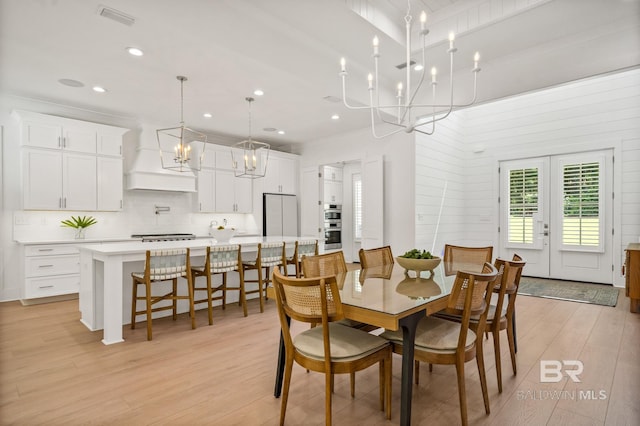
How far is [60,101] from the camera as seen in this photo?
5.05m

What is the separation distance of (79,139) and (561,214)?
26.3 feet

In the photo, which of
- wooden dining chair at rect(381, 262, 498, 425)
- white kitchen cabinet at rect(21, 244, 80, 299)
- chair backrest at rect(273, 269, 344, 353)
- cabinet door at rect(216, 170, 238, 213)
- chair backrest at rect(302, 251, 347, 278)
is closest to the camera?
chair backrest at rect(273, 269, 344, 353)

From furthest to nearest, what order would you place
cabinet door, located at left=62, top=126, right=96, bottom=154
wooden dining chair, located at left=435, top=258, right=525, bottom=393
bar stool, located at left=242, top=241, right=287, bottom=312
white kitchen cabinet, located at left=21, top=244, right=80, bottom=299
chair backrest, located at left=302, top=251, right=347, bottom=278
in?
cabinet door, located at left=62, top=126, right=96, bottom=154 < white kitchen cabinet, located at left=21, top=244, right=80, bottom=299 < bar stool, located at left=242, top=241, right=287, bottom=312 < chair backrest, located at left=302, top=251, right=347, bottom=278 < wooden dining chair, located at left=435, top=258, right=525, bottom=393

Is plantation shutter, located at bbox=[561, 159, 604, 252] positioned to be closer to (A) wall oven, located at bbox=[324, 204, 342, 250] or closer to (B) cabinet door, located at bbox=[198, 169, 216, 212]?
(A) wall oven, located at bbox=[324, 204, 342, 250]

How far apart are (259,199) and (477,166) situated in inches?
181

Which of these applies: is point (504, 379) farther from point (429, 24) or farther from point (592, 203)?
point (592, 203)

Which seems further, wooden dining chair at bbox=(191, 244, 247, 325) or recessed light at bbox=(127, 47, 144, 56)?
wooden dining chair at bbox=(191, 244, 247, 325)

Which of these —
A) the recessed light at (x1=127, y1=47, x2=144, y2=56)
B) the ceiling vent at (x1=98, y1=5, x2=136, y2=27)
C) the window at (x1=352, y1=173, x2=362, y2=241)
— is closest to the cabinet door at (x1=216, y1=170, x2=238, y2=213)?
the window at (x1=352, y1=173, x2=362, y2=241)

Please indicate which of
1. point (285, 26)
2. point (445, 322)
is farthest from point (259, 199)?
point (445, 322)

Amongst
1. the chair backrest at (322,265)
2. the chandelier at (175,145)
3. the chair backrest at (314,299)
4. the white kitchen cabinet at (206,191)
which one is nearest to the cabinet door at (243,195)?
the white kitchen cabinet at (206,191)

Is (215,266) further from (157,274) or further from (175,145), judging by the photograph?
(175,145)

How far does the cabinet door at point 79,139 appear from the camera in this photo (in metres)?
5.03

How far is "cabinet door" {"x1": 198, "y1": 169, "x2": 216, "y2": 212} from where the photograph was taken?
652 centimetres

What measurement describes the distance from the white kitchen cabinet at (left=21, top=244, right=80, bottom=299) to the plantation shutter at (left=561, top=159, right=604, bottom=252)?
794 cm
